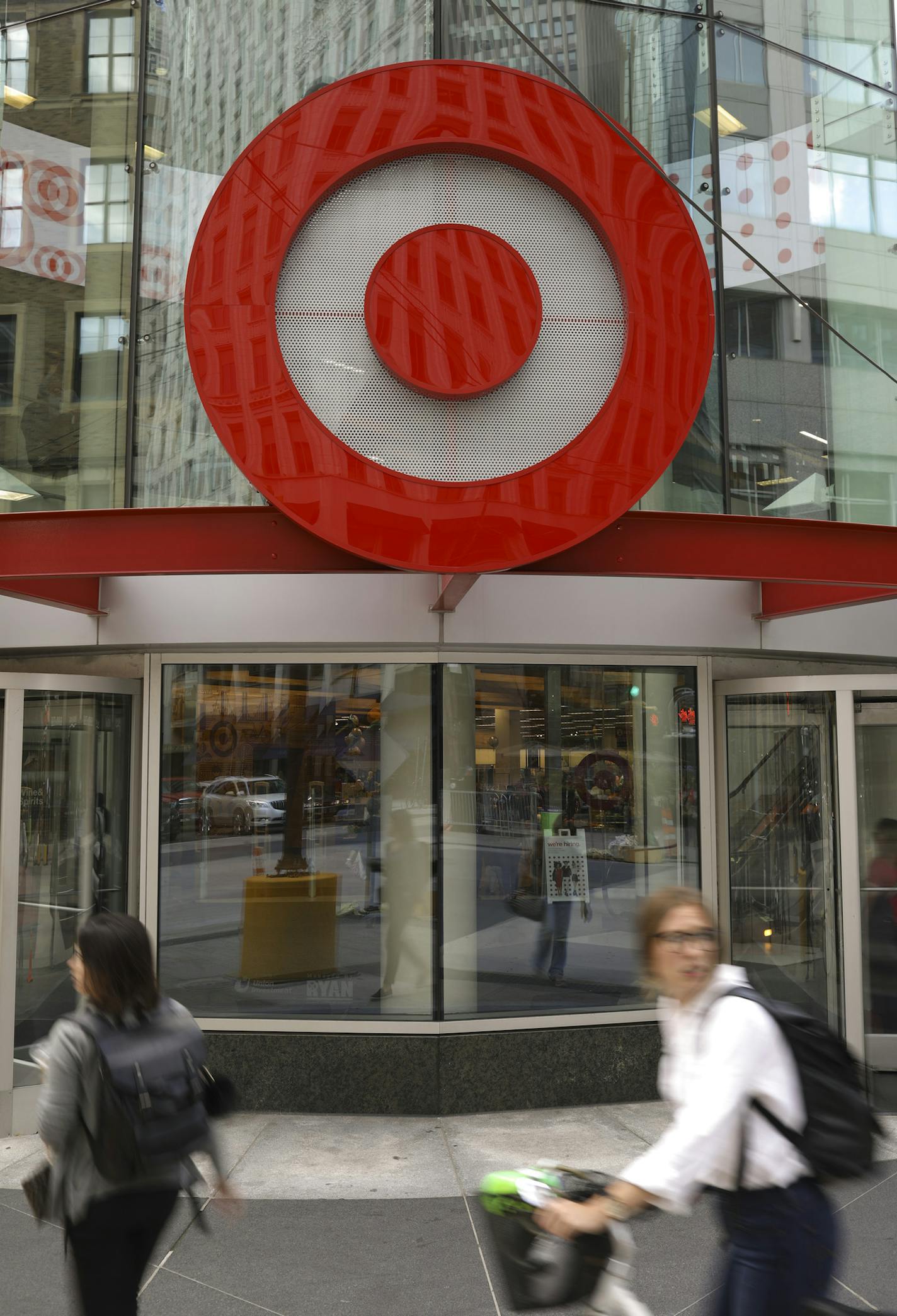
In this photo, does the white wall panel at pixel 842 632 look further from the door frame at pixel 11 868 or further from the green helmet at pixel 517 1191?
the green helmet at pixel 517 1191

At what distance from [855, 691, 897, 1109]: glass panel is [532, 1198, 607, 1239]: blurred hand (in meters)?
5.86

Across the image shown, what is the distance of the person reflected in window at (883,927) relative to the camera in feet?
27.2

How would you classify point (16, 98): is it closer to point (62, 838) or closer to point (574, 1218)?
point (62, 838)

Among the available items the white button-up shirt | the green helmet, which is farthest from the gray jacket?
the white button-up shirt

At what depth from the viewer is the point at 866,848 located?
8.63 m

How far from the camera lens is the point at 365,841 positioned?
7.98 meters

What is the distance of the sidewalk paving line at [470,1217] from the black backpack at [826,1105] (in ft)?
8.86

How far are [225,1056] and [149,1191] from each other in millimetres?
4600

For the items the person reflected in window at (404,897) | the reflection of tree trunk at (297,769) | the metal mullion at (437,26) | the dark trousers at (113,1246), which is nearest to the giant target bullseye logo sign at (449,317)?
the reflection of tree trunk at (297,769)

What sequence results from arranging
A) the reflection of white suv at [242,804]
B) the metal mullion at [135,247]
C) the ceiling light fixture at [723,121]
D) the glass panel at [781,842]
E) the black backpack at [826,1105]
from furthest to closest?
1. the ceiling light fixture at [723,121]
2. the metal mullion at [135,247]
3. the glass panel at [781,842]
4. the reflection of white suv at [242,804]
5. the black backpack at [826,1105]

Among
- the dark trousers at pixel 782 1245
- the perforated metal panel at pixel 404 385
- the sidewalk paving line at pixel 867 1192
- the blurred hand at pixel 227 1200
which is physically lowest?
the sidewalk paving line at pixel 867 1192

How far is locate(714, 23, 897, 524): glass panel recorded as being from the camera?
9570mm

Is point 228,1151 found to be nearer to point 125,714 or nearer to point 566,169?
point 125,714

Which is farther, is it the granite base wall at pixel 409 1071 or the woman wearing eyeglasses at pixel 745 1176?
the granite base wall at pixel 409 1071
